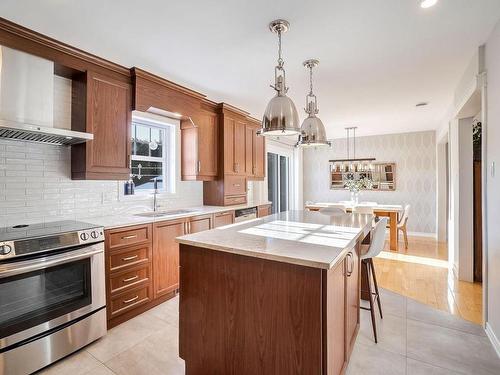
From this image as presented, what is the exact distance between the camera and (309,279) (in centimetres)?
135

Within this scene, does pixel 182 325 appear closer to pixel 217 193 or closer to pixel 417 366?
pixel 417 366

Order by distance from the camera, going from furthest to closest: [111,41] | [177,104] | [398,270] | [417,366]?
[398,270], [177,104], [111,41], [417,366]

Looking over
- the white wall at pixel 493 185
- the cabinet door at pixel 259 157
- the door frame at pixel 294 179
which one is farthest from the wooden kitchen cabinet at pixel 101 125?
the door frame at pixel 294 179

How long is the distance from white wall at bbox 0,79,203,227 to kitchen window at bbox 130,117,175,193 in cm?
43

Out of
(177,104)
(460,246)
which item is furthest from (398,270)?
(177,104)

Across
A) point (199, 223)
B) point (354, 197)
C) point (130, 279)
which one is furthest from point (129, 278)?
point (354, 197)

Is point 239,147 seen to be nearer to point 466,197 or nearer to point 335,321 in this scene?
point 466,197

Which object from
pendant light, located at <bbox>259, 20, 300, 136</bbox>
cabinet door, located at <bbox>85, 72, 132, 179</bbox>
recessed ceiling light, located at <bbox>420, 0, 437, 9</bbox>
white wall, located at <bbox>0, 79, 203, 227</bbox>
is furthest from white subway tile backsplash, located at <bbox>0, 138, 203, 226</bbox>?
recessed ceiling light, located at <bbox>420, 0, 437, 9</bbox>

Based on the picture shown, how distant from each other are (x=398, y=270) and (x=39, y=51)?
189 inches

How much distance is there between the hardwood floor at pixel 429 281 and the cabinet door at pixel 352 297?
4.21 feet

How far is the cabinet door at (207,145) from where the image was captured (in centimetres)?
379

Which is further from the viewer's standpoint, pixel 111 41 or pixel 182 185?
pixel 182 185

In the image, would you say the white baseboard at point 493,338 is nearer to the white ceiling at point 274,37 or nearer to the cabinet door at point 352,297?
the cabinet door at point 352,297

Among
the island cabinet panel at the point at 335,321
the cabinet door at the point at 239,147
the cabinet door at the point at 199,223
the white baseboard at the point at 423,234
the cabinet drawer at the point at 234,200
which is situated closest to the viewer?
the island cabinet panel at the point at 335,321
